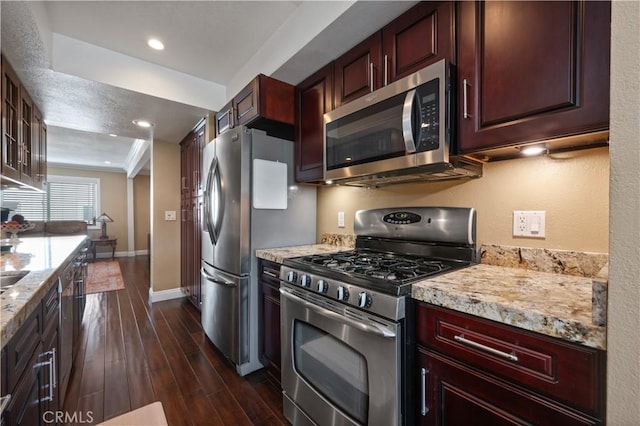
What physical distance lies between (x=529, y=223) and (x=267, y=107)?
174 cm

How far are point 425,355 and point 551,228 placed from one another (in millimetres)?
786

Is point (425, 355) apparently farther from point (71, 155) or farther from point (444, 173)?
point (71, 155)

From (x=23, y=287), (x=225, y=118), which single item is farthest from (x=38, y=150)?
(x=23, y=287)

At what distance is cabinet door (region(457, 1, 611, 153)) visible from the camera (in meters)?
0.88

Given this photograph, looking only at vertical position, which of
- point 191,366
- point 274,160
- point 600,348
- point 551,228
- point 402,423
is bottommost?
point 191,366

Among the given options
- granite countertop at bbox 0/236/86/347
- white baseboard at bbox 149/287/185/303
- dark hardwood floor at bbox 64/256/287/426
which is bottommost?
dark hardwood floor at bbox 64/256/287/426

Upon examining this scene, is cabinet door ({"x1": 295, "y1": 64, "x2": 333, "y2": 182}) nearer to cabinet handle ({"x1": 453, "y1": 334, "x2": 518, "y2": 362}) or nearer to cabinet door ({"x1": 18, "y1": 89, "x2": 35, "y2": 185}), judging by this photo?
cabinet handle ({"x1": 453, "y1": 334, "x2": 518, "y2": 362})

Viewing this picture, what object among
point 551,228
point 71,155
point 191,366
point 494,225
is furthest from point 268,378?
point 71,155

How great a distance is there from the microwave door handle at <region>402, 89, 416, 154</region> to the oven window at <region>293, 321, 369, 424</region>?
93 cm

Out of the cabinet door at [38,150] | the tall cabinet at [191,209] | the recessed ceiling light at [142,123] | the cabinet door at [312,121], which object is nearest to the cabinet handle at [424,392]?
the cabinet door at [312,121]

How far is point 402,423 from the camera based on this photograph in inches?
39.6

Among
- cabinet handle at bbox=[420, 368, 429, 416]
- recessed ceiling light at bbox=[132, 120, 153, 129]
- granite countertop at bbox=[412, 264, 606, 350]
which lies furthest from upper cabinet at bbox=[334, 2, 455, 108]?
recessed ceiling light at bbox=[132, 120, 153, 129]

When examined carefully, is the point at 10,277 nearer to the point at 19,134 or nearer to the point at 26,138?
the point at 19,134

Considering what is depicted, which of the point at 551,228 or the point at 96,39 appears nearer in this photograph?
the point at 551,228
